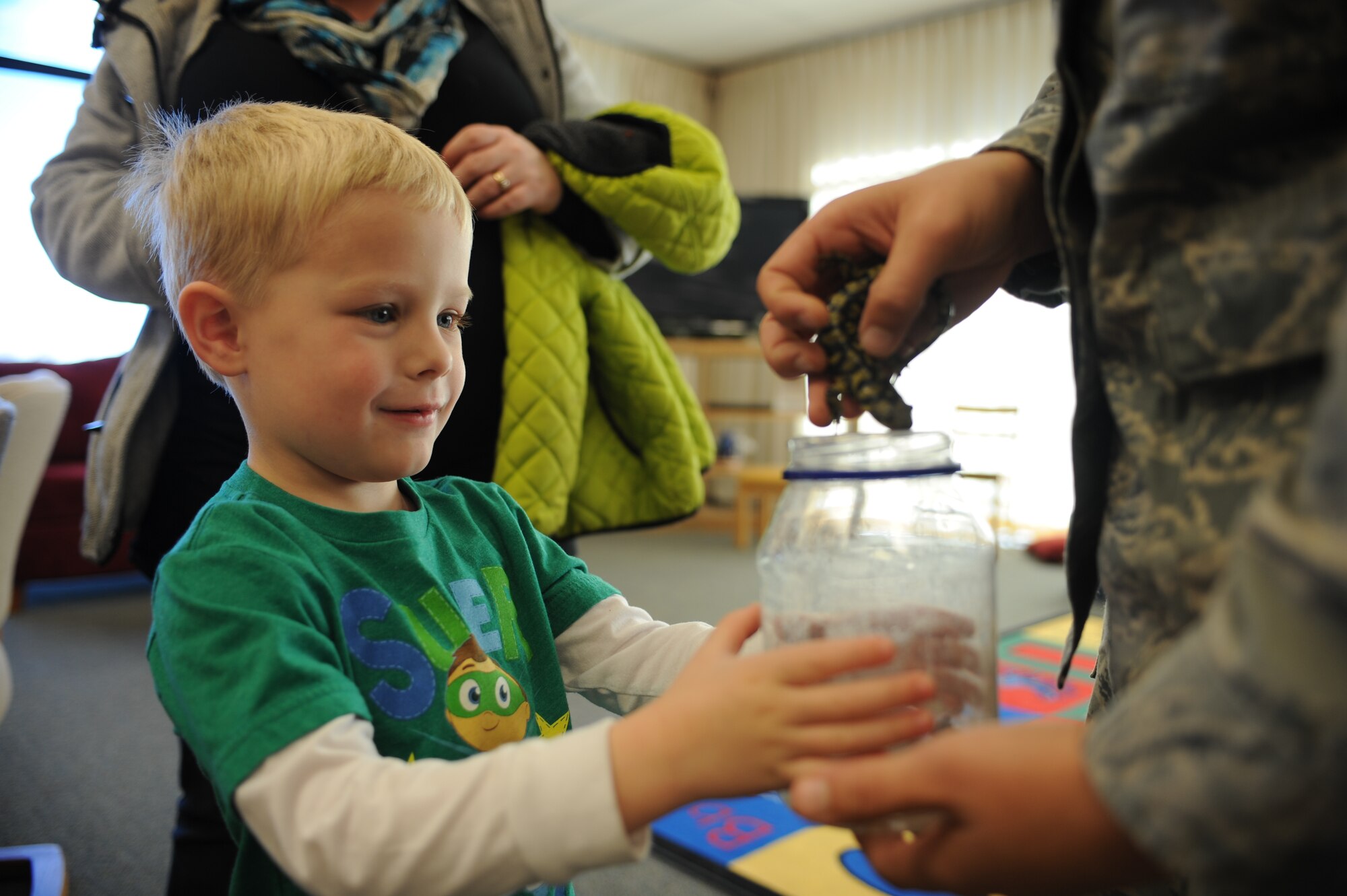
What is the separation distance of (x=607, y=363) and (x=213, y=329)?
0.56 meters

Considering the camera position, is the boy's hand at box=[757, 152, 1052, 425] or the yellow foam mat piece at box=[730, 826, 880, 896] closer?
the boy's hand at box=[757, 152, 1052, 425]

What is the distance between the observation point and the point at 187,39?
3.64 ft

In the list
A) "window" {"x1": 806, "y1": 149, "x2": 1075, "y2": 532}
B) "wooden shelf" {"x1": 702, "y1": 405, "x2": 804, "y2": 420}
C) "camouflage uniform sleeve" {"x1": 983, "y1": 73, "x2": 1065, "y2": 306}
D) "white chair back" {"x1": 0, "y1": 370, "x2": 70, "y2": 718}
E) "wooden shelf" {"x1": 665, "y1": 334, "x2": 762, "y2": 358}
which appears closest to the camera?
"camouflage uniform sleeve" {"x1": 983, "y1": 73, "x2": 1065, "y2": 306}

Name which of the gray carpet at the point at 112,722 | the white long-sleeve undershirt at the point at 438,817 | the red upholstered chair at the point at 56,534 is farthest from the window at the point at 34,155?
the white long-sleeve undershirt at the point at 438,817

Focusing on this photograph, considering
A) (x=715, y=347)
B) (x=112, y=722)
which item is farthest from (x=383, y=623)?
(x=715, y=347)

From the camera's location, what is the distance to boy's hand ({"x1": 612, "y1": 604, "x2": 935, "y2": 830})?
0.50m

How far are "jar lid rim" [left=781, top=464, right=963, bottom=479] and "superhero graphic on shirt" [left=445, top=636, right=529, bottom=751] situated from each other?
0.32m

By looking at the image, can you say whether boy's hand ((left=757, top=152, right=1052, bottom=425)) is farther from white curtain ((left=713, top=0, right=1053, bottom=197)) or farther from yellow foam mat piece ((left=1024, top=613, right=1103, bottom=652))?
white curtain ((left=713, top=0, right=1053, bottom=197))

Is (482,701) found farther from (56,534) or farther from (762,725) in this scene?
(56,534)

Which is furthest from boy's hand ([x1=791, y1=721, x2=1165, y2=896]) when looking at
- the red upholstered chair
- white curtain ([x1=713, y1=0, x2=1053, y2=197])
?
white curtain ([x1=713, y1=0, x2=1053, y2=197])

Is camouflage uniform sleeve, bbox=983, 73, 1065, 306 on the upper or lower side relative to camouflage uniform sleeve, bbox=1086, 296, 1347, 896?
upper

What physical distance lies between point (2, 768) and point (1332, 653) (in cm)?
252

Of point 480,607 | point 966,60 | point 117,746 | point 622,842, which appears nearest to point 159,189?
point 480,607

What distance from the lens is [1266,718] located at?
1.17 ft
